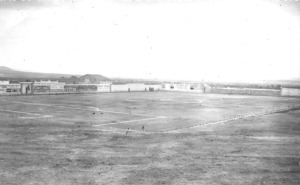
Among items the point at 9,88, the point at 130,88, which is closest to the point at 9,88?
the point at 9,88

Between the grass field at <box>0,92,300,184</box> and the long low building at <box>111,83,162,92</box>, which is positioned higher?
the long low building at <box>111,83,162,92</box>

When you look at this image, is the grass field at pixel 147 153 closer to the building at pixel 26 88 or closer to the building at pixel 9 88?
the building at pixel 9 88

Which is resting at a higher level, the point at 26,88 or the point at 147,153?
the point at 26,88

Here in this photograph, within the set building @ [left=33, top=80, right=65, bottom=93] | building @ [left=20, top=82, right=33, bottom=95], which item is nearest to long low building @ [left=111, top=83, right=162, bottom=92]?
building @ [left=33, top=80, right=65, bottom=93]

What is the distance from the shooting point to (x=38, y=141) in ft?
47.9

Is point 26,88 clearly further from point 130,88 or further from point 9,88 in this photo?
point 130,88

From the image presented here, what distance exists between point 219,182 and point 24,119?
16828 millimetres

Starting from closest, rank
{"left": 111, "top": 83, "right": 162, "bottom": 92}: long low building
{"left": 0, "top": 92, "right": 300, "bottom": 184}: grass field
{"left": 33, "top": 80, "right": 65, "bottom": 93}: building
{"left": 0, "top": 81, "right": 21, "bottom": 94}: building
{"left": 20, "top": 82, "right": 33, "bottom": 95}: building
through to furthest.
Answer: {"left": 0, "top": 92, "right": 300, "bottom": 184}: grass field, {"left": 0, "top": 81, "right": 21, "bottom": 94}: building, {"left": 20, "top": 82, "right": 33, "bottom": 95}: building, {"left": 33, "top": 80, "right": 65, "bottom": 93}: building, {"left": 111, "top": 83, "right": 162, "bottom": 92}: long low building

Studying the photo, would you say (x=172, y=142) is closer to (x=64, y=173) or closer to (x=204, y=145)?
(x=204, y=145)

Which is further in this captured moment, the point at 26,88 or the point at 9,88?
the point at 26,88

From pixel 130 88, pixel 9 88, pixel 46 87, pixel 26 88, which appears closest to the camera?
pixel 9 88

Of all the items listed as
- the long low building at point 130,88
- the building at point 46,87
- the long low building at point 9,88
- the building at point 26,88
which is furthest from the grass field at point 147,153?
the long low building at point 130,88

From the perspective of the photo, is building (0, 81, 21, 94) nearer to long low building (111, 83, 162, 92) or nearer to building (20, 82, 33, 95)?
building (20, 82, 33, 95)

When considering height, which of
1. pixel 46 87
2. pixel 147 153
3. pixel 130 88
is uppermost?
pixel 46 87
